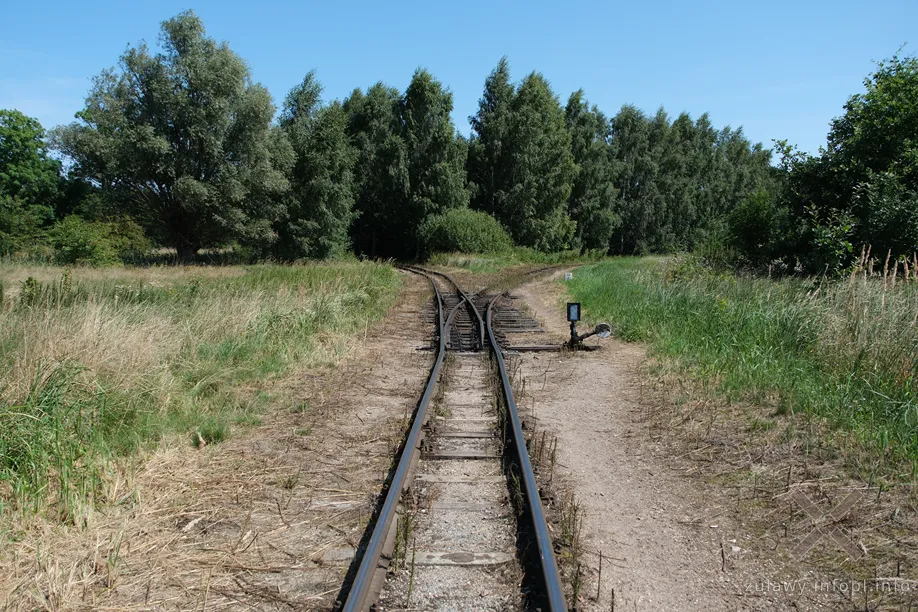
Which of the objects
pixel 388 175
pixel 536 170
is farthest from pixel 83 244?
pixel 536 170

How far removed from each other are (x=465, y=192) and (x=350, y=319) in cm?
3657

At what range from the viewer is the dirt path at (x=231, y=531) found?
3418 millimetres

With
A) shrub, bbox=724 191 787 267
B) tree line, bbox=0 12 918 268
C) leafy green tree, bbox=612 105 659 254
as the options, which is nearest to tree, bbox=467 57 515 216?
tree line, bbox=0 12 918 268

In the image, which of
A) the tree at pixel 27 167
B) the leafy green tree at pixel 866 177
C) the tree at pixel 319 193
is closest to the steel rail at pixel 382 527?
the leafy green tree at pixel 866 177

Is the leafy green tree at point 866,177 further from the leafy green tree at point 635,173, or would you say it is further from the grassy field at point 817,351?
the leafy green tree at point 635,173

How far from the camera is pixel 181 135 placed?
119 ft

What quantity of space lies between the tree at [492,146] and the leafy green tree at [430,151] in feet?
12.8

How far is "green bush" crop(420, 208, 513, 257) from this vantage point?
134 ft

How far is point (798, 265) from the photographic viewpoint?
1812 cm

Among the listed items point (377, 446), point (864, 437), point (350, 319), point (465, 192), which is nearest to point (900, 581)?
point (864, 437)

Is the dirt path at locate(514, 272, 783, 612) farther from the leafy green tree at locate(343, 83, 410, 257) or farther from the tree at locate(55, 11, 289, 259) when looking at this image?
the leafy green tree at locate(343, 83, 410, 257)

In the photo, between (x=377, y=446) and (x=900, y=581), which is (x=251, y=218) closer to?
(x=377, y=446)

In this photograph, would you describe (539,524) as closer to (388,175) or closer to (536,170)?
(388,175)

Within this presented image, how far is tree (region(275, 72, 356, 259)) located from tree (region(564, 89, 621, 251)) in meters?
25.0
